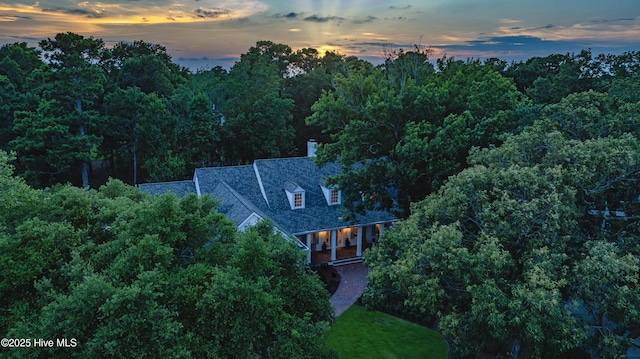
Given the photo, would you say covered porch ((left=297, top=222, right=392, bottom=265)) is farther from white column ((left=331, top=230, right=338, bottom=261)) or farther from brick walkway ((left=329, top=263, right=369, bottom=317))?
brick walkway ((left=329, top=263, right=369, bottom=317))

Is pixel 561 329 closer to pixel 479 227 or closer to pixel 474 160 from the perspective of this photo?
pixel 479 227

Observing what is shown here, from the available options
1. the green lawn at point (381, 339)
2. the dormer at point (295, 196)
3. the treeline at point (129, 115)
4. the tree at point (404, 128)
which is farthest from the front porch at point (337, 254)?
the treeline at point (129, 115)

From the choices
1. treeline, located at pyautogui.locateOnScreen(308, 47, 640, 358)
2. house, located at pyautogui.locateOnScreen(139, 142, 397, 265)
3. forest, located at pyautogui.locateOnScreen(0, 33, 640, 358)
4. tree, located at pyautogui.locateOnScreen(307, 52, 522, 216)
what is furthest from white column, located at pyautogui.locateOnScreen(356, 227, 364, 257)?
treeline, located at pyautogui.locateOnScreen(308, 47, 640, 358)

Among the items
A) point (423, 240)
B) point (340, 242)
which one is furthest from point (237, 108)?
point (423, 240)

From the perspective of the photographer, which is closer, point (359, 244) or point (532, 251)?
point (532, 251)

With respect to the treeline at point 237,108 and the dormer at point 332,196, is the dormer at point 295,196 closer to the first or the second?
the dormer at point 332,196

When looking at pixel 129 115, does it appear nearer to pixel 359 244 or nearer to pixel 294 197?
pixel 294 197
